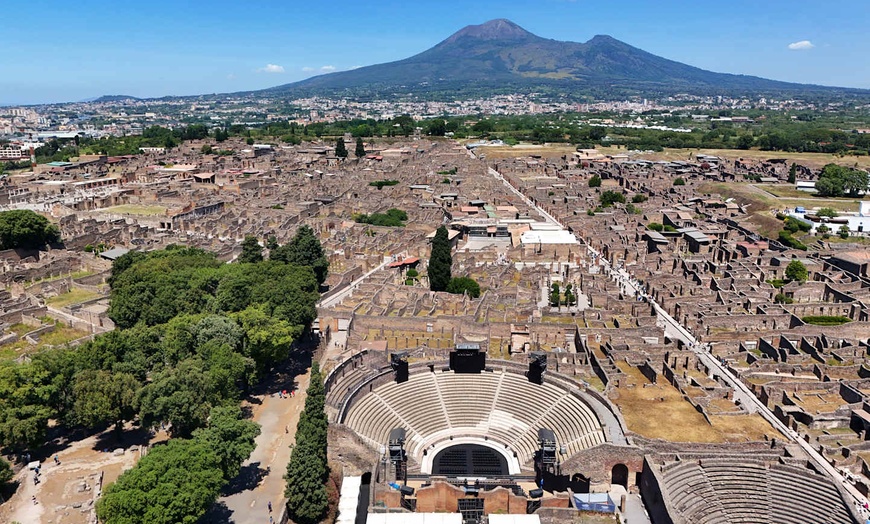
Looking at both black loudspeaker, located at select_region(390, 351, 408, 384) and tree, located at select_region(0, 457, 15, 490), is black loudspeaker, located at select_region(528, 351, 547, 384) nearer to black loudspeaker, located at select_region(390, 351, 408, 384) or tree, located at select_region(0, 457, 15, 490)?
black loudspeaker, located at select_region(390, 351, 408, 384)

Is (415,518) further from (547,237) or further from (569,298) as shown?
(547,237)

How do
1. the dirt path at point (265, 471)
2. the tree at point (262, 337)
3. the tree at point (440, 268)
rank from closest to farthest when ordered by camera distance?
the dirt path at point (265, 471) → the tree at point (262, 337) → the tree at point (440, 268)

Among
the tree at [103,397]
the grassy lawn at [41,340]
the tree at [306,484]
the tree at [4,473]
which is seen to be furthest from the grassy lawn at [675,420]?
the grassy lawn at [41,340]

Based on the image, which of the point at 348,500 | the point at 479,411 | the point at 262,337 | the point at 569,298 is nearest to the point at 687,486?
the point at 479,411

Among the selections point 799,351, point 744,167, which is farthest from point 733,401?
point 744,167

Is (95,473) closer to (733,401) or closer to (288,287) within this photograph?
(288,287)

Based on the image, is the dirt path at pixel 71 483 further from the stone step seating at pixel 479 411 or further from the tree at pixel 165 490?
the stone step seating at pixel 479 411

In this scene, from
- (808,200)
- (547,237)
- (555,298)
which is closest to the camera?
(555,298)

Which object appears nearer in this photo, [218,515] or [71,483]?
[218,515]
